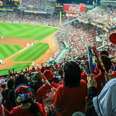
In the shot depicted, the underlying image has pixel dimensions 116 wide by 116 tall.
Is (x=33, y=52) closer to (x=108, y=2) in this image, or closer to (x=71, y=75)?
(x=71, y=75)

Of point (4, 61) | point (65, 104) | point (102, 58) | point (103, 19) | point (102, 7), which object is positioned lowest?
point (4, 61)

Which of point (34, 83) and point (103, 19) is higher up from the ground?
point (103, 19)

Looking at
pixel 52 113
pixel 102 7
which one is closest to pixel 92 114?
pixel 52 113

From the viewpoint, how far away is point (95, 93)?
248 centimetres

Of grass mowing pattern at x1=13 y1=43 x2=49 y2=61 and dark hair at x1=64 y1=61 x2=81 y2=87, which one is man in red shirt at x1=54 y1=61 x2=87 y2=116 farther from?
grass mowing pattern at x1=13 y1=43 x2=49 y2=61

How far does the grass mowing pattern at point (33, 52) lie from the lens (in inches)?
703

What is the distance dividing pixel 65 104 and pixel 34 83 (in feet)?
5.97

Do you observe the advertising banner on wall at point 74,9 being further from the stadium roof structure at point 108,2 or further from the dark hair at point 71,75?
the dark hair at point 71,75

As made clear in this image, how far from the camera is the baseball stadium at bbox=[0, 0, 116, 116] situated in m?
2.13

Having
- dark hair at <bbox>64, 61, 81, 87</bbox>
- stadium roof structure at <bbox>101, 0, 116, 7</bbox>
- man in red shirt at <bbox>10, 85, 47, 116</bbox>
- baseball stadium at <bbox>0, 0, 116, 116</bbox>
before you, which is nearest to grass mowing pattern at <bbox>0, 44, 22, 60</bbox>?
baseball stadium at <bbox>0, 0, 116, 116</bbox>

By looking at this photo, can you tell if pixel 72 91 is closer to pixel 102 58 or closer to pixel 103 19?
pixel 102 58

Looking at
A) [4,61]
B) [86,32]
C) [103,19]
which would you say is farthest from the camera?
[103,19]

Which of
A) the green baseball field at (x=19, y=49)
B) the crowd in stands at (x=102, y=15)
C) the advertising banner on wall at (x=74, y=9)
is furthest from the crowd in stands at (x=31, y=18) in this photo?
the green baseball field at (x=19, y=49)

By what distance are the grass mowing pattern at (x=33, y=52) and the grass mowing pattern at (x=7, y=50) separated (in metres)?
1.25
